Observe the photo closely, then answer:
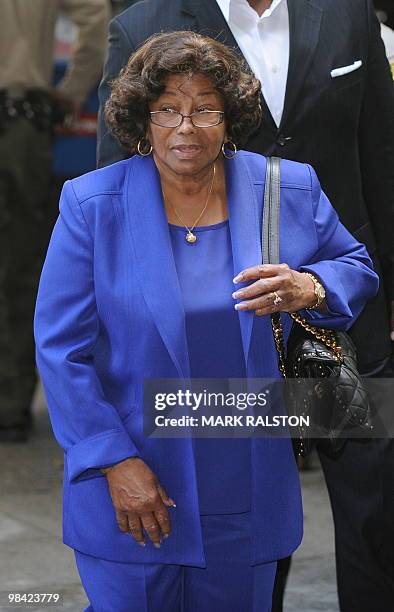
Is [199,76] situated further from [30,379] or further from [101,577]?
[30,379]

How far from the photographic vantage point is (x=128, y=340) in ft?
11.0

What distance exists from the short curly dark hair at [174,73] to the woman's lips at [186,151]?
0.15 meters

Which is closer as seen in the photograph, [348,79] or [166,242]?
[166,242]

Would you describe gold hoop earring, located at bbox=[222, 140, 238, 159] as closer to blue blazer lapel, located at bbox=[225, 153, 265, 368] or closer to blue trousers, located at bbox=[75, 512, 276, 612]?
blue blazer lapel, located at bbox=[225, 153, 265, 368]

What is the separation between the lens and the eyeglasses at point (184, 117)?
3.39m

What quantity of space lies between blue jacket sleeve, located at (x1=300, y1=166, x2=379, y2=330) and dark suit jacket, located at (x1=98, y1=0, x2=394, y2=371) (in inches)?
18.3

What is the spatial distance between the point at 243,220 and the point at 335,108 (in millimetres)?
→ 818

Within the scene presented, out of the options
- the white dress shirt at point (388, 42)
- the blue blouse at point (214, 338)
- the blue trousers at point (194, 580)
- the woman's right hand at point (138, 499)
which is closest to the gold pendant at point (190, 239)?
the blue blouse at point (214, 338)

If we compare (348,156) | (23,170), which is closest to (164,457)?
(348,156)

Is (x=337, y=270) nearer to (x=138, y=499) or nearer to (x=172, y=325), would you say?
(x=172, y=325)

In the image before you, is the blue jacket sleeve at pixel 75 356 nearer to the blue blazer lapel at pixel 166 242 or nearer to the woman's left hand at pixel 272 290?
the blue blazer lapel at pixel 166 242

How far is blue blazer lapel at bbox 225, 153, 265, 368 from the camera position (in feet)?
11.0

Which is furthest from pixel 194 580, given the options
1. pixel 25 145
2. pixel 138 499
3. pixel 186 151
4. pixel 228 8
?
pixel 25 145

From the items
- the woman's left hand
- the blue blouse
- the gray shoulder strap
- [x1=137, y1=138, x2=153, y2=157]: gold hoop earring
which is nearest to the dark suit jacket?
[x1=137, y1=138, x2=153, y2=157]: gold hoop earring
